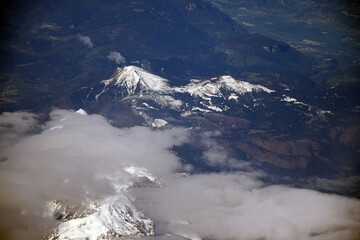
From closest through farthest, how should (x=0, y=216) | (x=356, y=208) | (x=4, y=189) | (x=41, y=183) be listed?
1. (x=0, y=216)
2. (x=4, y=189)
3. (x=41, y=183)
4. (x=356, y=208)

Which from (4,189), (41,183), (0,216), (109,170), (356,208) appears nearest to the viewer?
(0,216)

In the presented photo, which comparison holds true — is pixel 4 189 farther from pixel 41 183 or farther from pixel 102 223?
pixel 102 223

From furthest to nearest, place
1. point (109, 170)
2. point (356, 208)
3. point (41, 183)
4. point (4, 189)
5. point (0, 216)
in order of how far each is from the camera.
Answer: point (109, 170)
point (356, 208)
point (41, 183)
point (4, 189)
point (0, 216)

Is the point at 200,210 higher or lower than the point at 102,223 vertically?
lower

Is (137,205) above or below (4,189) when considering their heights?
below

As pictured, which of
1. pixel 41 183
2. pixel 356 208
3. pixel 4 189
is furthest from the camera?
pixel 356 208

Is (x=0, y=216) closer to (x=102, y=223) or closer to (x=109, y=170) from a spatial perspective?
(x=102, y=223)

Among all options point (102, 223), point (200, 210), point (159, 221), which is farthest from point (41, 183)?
point (200, 210)

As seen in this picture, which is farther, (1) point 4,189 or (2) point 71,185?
(2) point 71,185

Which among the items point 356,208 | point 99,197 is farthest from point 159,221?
point 356,208
